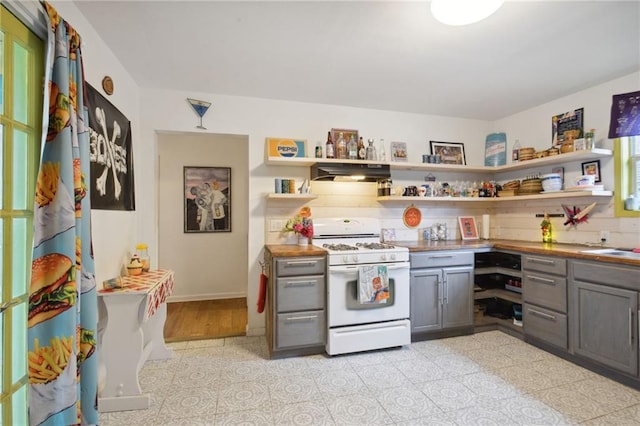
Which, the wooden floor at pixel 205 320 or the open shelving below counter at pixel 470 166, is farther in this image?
the wooden floor at pixel 205 320

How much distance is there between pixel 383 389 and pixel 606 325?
5.57 ft

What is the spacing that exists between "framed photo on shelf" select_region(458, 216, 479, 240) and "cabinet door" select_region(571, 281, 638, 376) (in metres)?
1.30

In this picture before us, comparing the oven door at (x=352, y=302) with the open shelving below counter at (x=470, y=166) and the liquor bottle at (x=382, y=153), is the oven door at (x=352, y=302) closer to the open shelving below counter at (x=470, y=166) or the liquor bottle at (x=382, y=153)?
the open shelving below counter at (x=470, y=166)

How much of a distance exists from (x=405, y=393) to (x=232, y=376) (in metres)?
1.26

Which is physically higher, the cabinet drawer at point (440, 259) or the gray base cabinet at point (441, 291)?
the cabinet drawer at point (440, 259)

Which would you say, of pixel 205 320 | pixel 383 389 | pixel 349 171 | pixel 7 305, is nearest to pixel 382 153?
pixel 349 171

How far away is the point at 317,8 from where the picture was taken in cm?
169

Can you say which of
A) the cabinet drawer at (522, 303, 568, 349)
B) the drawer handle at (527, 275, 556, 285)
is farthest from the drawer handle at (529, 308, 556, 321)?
the drawer handle at (527, 275, 556, 285)

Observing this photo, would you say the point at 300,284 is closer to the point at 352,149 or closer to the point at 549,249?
the point at 352,149

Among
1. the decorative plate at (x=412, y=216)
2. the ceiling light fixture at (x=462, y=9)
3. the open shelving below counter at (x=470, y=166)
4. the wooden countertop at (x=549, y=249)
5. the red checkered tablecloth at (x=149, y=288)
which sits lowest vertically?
the red checkered tablecloth at (x=149, y=288)

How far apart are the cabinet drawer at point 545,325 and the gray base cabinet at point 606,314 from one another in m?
0.09

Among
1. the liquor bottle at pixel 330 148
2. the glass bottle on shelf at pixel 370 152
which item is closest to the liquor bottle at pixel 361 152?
the glass bottle on shelf at pixel 370 152

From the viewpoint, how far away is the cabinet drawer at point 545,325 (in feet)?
7.92

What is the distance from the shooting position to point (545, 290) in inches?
101
